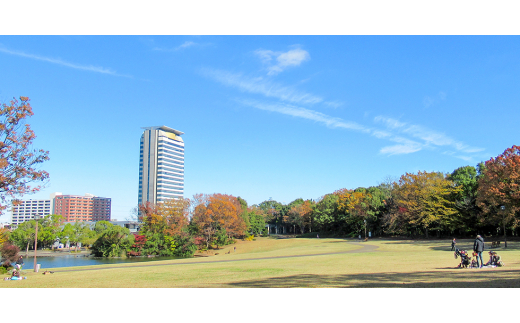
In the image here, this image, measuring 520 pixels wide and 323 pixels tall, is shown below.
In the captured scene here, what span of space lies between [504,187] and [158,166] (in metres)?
142

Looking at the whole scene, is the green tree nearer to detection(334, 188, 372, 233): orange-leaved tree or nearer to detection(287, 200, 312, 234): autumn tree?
detection(334, 188, 372, 233): orange-leaved tree

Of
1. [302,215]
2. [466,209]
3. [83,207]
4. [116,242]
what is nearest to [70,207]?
[83,207]

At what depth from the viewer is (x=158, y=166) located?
158m

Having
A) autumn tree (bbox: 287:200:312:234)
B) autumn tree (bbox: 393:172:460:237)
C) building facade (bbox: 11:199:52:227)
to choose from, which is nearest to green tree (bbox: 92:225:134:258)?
autumn tree (bbox: 393:172:460:237)

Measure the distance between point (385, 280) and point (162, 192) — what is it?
15162cm

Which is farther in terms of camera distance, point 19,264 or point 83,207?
point 83,207

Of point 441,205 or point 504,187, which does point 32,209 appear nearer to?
point 441,205

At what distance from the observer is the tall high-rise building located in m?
156

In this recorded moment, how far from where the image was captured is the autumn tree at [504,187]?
120ft

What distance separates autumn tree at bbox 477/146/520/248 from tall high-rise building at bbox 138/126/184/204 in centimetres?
13461

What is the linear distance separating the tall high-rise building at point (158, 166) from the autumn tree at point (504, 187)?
442 feet

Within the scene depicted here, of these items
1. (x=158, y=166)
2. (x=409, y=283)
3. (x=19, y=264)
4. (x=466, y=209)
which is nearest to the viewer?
(x=409, y=283)
